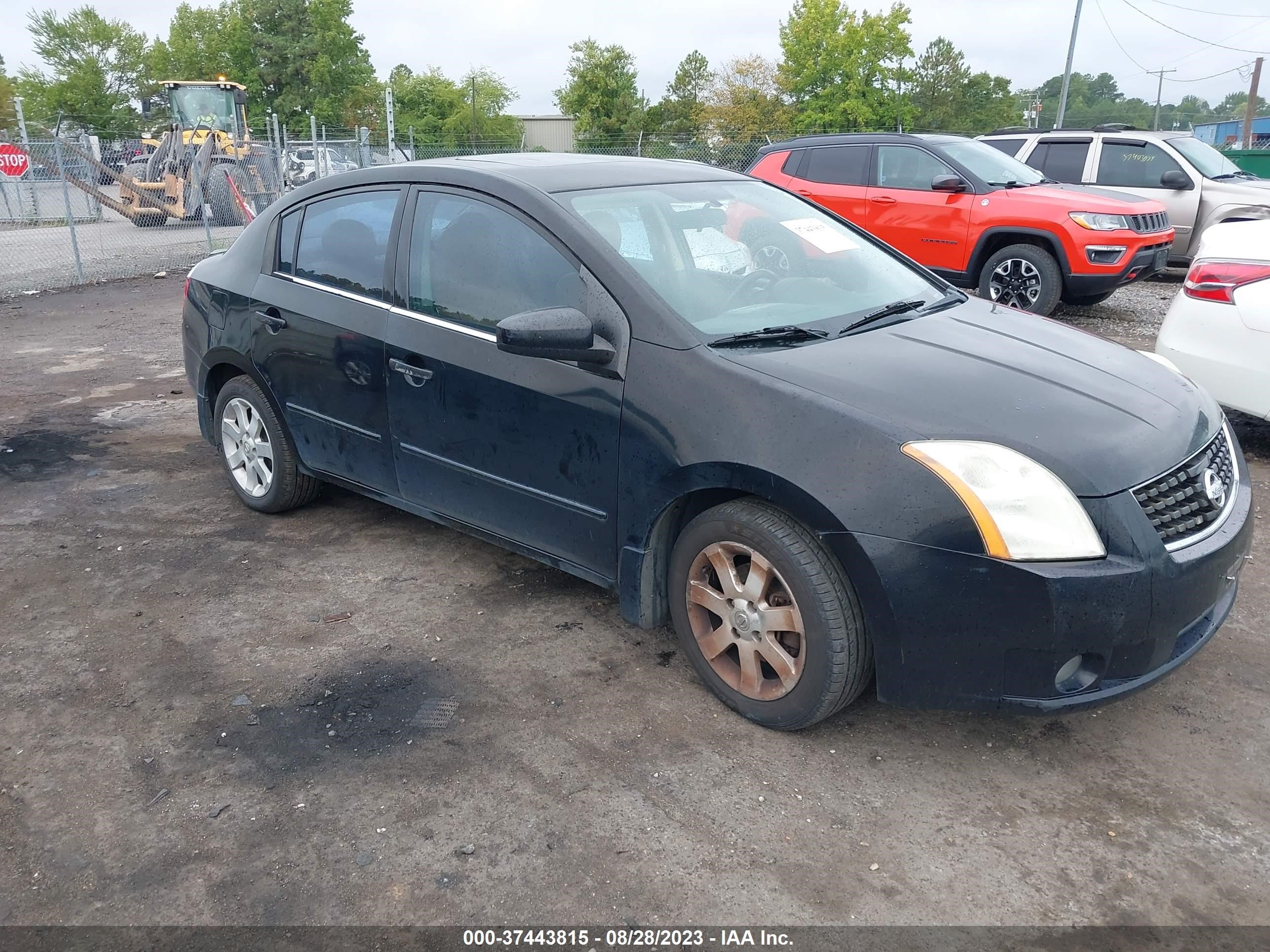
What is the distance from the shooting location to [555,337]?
3.07m

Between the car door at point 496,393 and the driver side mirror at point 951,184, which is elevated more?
the driver side mirror at point 951,184

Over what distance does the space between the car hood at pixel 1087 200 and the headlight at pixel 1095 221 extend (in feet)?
0.11

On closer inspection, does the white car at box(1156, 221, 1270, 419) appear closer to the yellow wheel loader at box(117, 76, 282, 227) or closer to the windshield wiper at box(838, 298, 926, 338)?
the windshield wiper at box(838, 298, 926, 338)

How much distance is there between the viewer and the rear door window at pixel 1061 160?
467 inches

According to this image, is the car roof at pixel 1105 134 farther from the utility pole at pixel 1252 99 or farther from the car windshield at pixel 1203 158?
the utility pole at pixel 1252 99

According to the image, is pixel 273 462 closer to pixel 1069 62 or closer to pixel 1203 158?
pixel 1203 158

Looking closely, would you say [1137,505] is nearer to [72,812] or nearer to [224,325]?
[72,812]

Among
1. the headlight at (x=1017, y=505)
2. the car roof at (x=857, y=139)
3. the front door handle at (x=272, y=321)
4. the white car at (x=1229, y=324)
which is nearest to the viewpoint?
the headlight at (x=1017, y=505)

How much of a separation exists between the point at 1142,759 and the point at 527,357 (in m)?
2.30

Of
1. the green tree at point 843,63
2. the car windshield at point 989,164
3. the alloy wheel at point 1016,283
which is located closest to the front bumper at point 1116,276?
the alloy wheel at point 1016,283

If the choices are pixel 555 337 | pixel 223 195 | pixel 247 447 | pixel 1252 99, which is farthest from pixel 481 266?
pixel 1252 99

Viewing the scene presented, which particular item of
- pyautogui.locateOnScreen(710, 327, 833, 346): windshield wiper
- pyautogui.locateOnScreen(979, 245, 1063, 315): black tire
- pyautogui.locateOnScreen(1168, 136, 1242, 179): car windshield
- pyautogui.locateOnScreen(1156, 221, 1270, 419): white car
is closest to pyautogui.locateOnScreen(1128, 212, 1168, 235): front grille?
pyautogui.locateOnScreen(979, 245, 1063, 315): black tire

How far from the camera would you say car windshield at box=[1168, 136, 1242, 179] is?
1173 centimetres

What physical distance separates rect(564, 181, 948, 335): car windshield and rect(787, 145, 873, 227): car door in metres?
6.17
